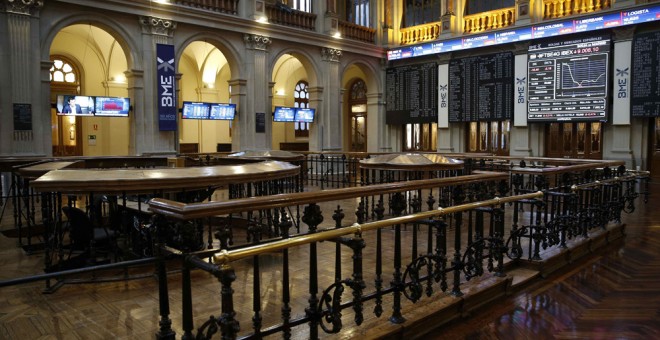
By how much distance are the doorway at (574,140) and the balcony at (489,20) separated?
3267 mm

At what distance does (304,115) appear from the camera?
14.3 meters

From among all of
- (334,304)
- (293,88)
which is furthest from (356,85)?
(334,304)

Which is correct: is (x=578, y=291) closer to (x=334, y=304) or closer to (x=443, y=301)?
(x=443, y=301)

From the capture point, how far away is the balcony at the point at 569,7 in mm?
11547

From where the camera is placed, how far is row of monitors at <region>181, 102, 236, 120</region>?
1201 centimetres

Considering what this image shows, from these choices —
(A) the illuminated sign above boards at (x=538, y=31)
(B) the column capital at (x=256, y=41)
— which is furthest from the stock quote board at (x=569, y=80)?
(B) the column capital at (x=256, y=41)

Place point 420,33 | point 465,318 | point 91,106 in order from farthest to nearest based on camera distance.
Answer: point 420,33 < point 91,106 < point 465,318

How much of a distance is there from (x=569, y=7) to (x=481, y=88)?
10.1 ft

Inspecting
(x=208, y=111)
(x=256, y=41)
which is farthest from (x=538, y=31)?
(x=208, y=111)

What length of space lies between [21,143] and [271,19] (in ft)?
23.4

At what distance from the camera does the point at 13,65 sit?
29.6 ft

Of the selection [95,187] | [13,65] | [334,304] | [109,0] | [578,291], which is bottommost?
[578,291]

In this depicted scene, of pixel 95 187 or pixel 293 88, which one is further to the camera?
pixel 293 88

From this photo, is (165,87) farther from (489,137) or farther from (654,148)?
(654,148)
